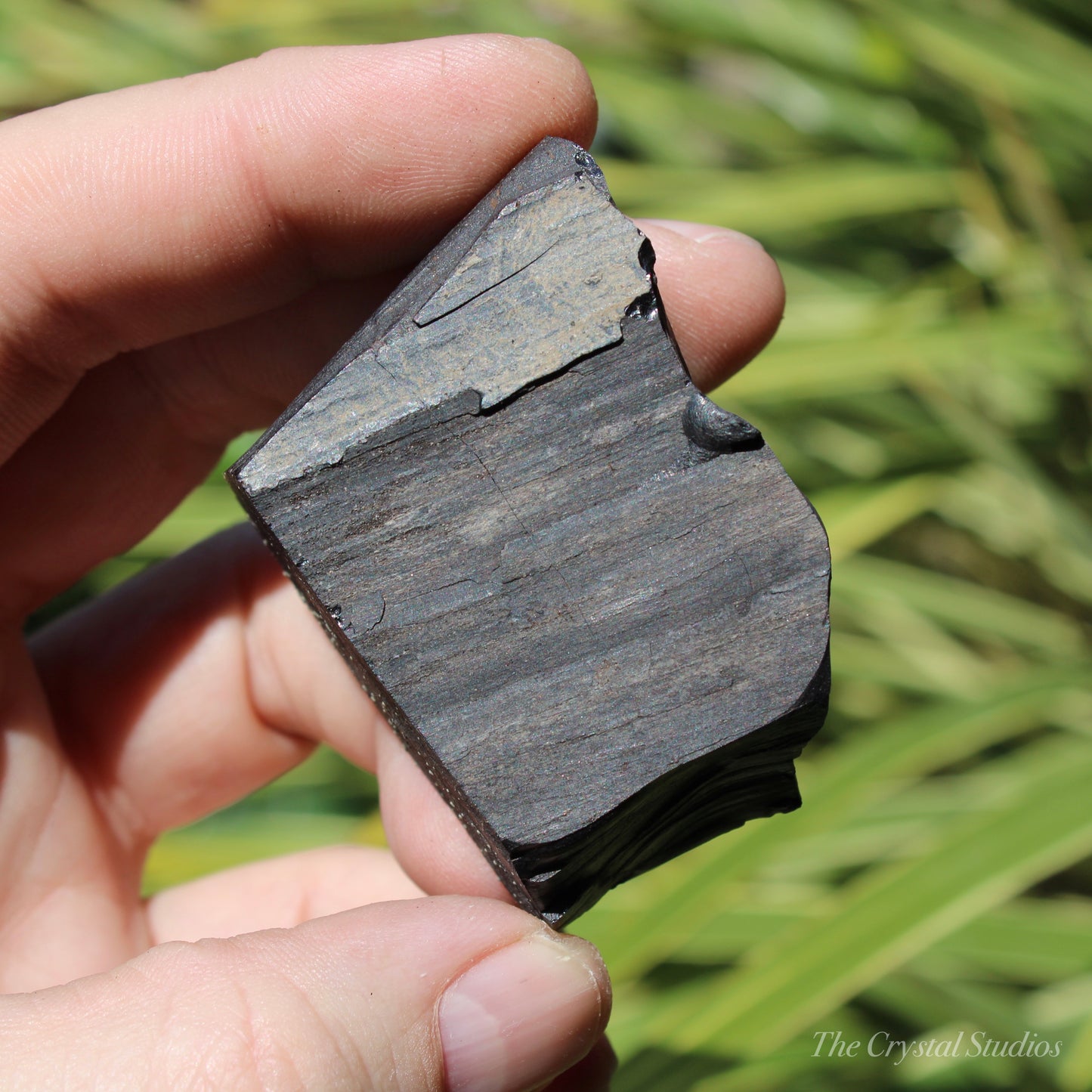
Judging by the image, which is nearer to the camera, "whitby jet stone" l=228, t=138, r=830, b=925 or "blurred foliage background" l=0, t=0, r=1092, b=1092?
"whitby jet stone" l=228, t=138, r=830, b=925

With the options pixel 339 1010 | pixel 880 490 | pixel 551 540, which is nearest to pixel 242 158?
pixel 551 540

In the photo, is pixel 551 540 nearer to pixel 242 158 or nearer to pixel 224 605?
pixel 242 158

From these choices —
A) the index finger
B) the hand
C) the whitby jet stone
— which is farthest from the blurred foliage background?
the index finger

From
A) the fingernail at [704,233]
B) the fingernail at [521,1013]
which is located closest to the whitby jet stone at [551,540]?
the fingernail at [521,1013]

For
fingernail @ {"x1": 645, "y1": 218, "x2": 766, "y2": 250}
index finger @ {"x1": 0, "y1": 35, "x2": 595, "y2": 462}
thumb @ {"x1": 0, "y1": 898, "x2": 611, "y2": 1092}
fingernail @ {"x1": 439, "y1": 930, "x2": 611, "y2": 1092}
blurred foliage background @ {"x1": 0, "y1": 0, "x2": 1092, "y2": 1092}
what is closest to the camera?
thumb @ {"x1": 0, "y1": 898, "x2": 611, "y2": 1092}

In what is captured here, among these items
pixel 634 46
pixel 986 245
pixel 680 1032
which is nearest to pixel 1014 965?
pixel 680 1032

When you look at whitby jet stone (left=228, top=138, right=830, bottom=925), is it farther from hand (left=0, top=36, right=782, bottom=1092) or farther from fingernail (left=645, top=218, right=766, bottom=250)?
fingernail (left=645, top=218, right=766, bottom=250)
